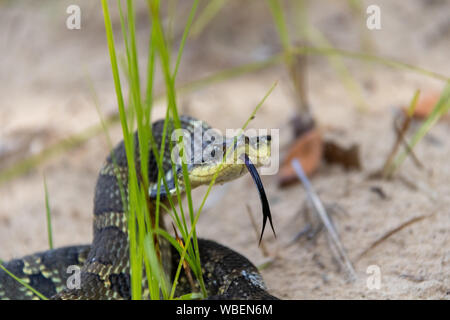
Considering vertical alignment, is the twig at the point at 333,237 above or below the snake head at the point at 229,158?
below

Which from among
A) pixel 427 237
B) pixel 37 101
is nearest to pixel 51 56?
pixel 37 101

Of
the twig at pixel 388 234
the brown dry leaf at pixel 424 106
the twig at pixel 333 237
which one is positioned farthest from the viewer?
the brown dry leaf at pixel 424 106

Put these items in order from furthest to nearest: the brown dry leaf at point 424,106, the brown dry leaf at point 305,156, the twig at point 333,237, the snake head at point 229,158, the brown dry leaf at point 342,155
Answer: the brown dry leaf at point 424,106 < the brown dry leaf at point 305,156 < the brown dry leaf at point 342,155 < the twig at point 333,237 < the snake head at point 229,158

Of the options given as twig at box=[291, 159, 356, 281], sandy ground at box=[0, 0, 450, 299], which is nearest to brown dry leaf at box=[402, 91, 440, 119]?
sandy ground at box=[0, 0, 450, 299]

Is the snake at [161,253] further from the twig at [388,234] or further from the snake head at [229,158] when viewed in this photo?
the twig at [388,234]

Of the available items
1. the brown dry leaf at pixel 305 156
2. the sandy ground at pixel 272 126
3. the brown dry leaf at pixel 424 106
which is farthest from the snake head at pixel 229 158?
the brown dry leaf at pixel 424 106

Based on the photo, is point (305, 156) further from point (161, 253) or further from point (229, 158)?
point (229, 158)

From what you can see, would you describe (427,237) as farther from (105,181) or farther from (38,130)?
(38,130)

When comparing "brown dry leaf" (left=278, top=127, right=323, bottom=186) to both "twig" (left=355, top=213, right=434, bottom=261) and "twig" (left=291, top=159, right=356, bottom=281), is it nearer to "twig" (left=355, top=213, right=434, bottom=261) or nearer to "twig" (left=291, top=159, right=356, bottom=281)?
"twig" (left=291, top=159, right=356, bottom=281)
